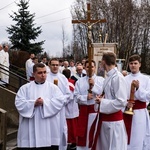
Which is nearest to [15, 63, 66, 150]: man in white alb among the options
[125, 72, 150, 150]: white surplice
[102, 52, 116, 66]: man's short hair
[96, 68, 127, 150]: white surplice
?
[96, 68, 127, 150]: white surplice

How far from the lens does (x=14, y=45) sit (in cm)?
3991

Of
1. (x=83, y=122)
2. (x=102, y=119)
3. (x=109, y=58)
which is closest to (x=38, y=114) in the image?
(x=102, y=119)

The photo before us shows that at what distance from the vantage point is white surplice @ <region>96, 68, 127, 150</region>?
6109mm

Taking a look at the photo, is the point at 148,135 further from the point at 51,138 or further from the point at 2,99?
the point at 2,99

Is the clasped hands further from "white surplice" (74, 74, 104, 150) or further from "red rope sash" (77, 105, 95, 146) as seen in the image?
"red rope sash" (77, 105, 95, 146)

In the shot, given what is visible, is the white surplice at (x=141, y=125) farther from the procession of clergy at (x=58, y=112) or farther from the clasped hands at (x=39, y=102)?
the clasped hands at (x=39, y=102)

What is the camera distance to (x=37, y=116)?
21.3 feet

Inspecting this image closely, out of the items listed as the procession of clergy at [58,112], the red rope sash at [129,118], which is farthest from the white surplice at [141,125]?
the procession of clergy at [58,112]

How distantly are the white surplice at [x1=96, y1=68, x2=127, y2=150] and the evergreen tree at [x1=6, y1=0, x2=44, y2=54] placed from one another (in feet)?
109

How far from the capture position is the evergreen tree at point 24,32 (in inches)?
1550

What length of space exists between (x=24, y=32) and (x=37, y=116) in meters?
33.5

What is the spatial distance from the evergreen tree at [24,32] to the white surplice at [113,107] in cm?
3311

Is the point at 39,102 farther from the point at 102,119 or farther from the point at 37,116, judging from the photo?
the point at 102,119

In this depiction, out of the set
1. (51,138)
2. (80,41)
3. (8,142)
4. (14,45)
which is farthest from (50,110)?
(80,41)
